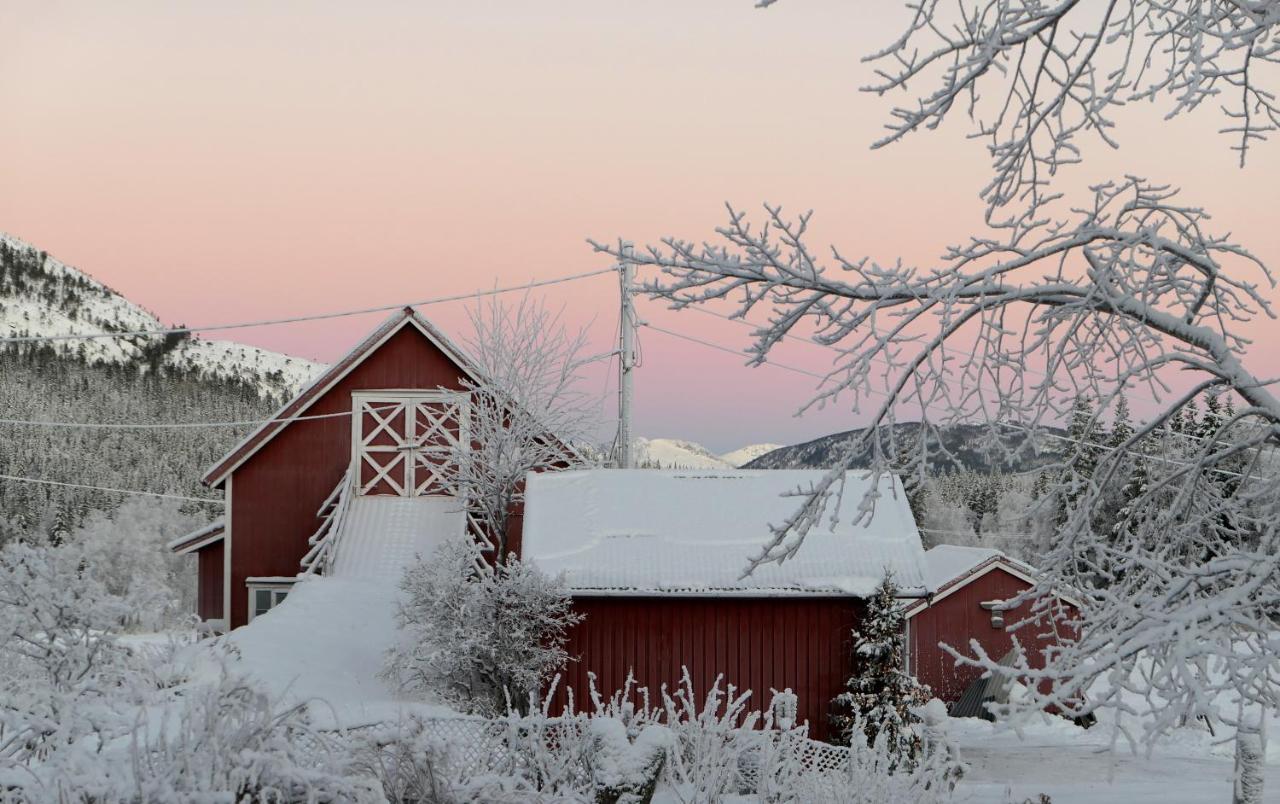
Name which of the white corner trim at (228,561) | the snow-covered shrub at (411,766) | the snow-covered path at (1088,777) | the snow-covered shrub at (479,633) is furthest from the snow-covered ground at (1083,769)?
the white corner trim at (228,561)

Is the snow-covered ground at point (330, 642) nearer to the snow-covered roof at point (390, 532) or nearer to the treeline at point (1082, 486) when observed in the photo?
the snow-covered roof at point (390, 532)

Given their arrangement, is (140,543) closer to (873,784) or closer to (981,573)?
(981,573)

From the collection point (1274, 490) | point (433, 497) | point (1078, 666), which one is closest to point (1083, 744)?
point (433, 497)

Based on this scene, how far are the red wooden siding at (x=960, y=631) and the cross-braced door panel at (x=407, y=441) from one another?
11.8 meters

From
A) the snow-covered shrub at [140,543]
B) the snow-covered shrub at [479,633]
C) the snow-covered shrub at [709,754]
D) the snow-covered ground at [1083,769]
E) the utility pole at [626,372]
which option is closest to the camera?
the snow-covered shrub at [709,754]

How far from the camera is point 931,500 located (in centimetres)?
7981

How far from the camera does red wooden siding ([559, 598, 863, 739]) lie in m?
15.8

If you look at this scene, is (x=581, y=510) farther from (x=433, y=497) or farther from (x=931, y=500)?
(x=931, y=500)

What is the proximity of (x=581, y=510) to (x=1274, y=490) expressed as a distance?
1153 cm

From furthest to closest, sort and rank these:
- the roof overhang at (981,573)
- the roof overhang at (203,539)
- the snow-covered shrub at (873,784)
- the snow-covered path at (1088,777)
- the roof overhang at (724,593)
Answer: the roof overhang at (981,573) < the roof overhang at (203,539) < the snow-covered path at (1088,777) < the roof overhang at (724,593) < the snow-covered shrub at (873,784)

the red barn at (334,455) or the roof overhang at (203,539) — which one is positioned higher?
the red barn at (334,455)

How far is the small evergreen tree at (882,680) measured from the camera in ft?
50.8

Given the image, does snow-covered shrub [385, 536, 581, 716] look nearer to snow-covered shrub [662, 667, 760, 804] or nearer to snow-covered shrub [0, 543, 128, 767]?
snow-covered shrub [0, 543, 128, 767]

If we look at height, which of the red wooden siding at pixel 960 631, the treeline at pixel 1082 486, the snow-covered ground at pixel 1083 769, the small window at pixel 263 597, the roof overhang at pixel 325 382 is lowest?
the snow-covered ground at pixel 1083 769
